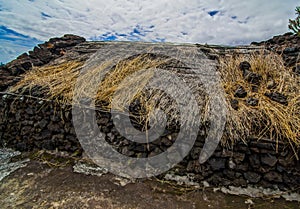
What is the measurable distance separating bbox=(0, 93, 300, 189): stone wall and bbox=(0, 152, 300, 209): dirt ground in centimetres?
26

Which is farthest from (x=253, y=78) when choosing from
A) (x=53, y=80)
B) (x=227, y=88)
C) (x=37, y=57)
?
(x=37, y=57)

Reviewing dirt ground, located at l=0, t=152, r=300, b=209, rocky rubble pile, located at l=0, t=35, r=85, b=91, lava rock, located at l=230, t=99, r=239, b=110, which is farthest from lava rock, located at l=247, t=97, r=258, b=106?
rocky rubble pile, located at l=0, t=35, r=85, b=91

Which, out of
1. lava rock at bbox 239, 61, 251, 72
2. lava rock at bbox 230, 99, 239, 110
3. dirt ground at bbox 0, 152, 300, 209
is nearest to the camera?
dirt ground at bbox 0, 152, 300, 209

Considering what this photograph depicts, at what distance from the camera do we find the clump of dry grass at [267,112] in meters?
2.62

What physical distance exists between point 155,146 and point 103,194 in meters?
0.94

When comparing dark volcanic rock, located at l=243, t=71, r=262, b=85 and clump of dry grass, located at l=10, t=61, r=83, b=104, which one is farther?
clump of dry grass, located at l=10, t=61, r=83, b=104

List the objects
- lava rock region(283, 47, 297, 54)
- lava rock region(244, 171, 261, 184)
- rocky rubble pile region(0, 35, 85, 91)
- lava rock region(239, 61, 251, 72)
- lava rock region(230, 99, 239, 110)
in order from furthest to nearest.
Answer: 1. rocky rubble pile region(0, 35, 85, 91)
2. lava rock region(283, 47, 297, 54)
3. lava rock region(239, 61, 251, 72)
4. lava rock region(230, 99, 239, 110)
5. lava rock region(244, 171, 261, 184)

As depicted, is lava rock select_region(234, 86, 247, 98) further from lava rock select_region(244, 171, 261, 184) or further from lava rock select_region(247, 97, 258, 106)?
lava rock select_region(244, 171, 261, 184)

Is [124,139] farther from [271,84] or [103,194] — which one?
[271,84]

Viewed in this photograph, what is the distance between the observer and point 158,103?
3.13 metres

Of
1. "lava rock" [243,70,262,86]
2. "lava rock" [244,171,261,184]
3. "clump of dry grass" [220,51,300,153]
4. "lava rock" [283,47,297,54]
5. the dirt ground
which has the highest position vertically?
"lava rock" [283,47,297,54]

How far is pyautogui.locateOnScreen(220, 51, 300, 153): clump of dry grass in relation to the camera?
8.59ft

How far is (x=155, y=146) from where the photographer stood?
3100 mm

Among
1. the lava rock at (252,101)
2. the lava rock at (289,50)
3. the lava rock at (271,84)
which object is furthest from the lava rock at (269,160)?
the lava rock at (289,50)
